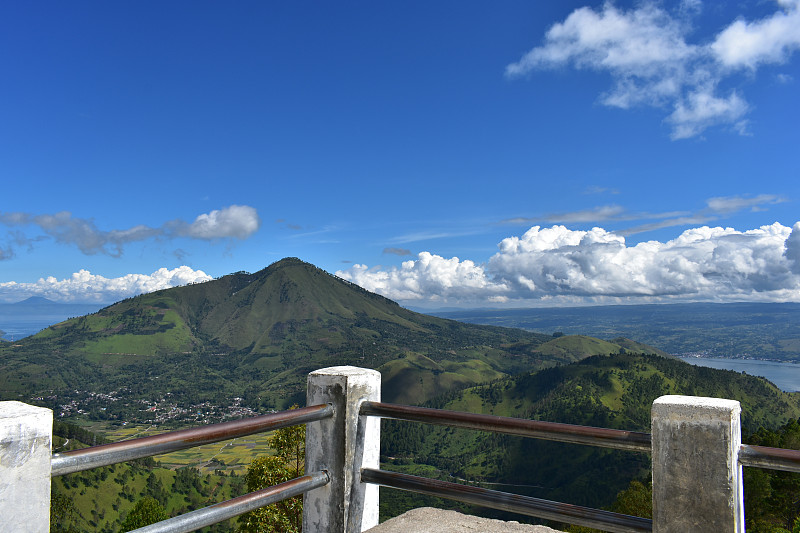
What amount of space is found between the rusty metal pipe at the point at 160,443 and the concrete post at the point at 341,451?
32 centimetres

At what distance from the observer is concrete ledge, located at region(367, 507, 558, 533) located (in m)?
4.11

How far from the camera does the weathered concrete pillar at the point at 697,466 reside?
300 centimetres

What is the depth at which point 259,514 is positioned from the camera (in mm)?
14203

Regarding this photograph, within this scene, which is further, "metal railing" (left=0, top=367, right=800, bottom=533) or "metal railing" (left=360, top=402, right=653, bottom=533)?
"metal railing" (left=360, top=402, right=653, bottom=533)

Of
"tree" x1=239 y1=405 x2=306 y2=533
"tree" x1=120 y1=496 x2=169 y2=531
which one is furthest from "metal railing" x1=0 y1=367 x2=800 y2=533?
"tree" x1=120 y1=496 x2=169 y2=531

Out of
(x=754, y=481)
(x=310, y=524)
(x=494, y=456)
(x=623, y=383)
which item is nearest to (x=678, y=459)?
(x=310, y=524)

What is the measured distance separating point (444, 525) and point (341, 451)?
3.54 ft

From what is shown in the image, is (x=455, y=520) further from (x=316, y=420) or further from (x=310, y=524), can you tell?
(x=316, y=420)

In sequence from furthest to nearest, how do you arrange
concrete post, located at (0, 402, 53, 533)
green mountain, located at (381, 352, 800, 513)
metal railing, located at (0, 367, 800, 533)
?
green mountain, located at (381, 352, 800, 513)
metal railing, located at (0, 367, 800, 533)
concrete post, located at (0, 402, 53, 533)

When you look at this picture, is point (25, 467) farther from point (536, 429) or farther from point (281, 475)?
point (281, 475)

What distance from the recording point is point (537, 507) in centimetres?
333

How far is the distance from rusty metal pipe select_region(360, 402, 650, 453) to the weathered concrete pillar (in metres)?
0.15

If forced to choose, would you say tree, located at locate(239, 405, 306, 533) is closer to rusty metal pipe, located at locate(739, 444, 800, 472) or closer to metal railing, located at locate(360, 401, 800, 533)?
metal railing, located at locate(360, 401, 800, 533)

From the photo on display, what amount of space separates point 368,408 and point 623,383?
661 feet
